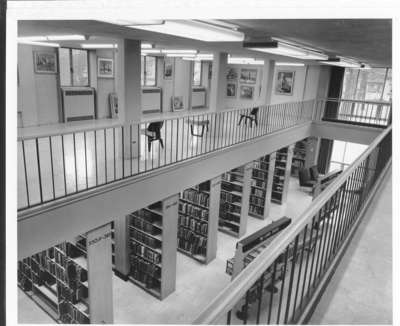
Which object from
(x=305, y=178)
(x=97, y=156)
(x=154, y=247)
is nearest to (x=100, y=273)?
(x=154, y=247)

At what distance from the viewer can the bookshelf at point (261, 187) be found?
10.3 metres

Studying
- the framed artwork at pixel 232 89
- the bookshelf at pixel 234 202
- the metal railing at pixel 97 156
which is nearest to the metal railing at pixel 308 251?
the metal railing at pixel 97 156

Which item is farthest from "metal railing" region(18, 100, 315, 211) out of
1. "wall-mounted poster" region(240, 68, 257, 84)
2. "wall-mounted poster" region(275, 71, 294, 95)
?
"wall-mounted poster" region(240, 68, 257, 84)

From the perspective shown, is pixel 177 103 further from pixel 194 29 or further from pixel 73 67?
pixel 194 29

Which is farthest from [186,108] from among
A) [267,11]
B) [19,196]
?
[267,11]

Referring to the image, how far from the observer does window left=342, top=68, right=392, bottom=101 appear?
12.3m

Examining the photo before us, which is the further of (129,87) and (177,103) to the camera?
(177,103)

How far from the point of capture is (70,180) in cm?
493

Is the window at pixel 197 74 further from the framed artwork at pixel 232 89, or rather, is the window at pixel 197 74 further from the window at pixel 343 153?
the window at pixel 343 153

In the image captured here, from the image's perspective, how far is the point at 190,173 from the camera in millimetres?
6406

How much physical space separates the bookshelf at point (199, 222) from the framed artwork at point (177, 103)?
22.4 feet

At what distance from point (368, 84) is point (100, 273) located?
39.7 feet

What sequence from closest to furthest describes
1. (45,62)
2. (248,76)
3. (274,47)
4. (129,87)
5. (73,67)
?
(274,47) → (129,87) → (45,62) → (73,67) → (248,76)
